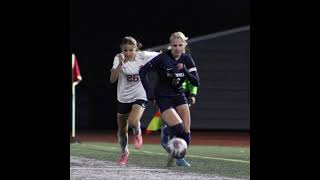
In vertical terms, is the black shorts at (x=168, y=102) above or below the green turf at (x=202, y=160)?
above

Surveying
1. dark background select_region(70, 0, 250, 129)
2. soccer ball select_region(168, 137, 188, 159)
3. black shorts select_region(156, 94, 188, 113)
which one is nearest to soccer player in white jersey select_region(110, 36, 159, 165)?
black shorts select_region(156, 94, 188, 113)

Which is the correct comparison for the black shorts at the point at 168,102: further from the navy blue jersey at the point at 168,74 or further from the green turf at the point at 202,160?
the green turf at the point at 202,160

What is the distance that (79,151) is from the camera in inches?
591

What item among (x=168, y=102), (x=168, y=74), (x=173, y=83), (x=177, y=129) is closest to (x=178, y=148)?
(x=177, y=129)

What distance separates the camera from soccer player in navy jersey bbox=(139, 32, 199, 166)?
1147 centimetres

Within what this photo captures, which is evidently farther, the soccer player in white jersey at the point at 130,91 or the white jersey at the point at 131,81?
the white jersey at the point at 131,81

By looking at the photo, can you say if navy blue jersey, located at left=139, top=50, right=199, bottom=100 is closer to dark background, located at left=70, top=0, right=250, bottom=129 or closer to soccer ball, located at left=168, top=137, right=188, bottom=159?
soccer ball, located at left=168, top=137, right=188, bottom=159

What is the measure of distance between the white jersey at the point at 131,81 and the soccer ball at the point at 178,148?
1.47 metres

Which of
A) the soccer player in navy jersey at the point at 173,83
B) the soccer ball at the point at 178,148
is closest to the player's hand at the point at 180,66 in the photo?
the soccer player in navy jersey at the point at 173,83

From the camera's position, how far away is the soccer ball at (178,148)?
443 inches

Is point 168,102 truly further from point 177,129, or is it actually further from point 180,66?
point 180,66

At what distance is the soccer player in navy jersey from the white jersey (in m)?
0.91

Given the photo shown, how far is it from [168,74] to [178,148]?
3.39 ft

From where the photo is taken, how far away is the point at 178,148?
37.0ft
